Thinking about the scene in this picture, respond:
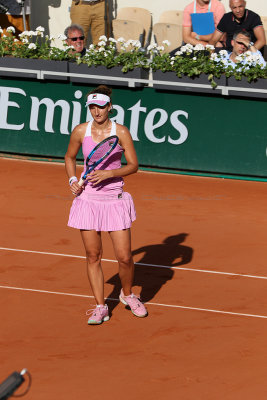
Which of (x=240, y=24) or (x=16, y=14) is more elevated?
(x=16, y=14)

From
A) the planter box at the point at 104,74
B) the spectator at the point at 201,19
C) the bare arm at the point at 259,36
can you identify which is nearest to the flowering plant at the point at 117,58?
the planter box at the point at 104,74

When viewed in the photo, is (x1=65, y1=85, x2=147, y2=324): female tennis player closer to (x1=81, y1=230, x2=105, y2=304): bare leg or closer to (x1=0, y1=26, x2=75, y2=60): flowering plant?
(x1=81, y1=230, x2=105, y2=304): bare leg

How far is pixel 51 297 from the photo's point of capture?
8180mm

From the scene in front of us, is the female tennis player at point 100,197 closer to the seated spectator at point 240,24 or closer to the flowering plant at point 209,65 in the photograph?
the flowering plant at point 209,65

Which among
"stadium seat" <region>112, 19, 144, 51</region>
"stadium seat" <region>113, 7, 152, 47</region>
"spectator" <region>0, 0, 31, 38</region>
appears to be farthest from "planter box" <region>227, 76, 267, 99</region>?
"spectator" <region>0, 0, 31, 38</region>

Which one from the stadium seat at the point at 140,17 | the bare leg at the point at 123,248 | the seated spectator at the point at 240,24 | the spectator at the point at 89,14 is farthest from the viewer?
the stadium seat at the point at 140,17

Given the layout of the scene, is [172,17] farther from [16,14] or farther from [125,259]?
[125,259]

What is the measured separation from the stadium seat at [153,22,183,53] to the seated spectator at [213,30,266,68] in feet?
8.84

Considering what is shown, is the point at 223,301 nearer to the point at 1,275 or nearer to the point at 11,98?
the point at 1,275

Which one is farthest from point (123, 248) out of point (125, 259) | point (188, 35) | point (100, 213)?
point (188, 35)

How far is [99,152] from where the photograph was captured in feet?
23.7

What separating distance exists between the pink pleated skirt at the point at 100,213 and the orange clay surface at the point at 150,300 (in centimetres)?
97

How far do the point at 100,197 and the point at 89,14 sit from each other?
9915 mm

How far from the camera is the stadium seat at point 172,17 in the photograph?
16.9 meters
